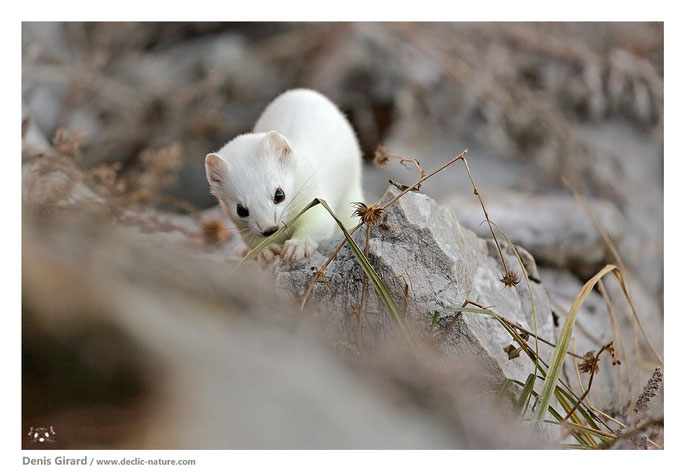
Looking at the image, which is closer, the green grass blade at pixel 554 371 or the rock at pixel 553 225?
the green grass blade at pixel 554 371

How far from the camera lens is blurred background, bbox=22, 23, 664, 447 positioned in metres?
2.19

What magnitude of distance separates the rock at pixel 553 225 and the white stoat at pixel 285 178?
1.93ft

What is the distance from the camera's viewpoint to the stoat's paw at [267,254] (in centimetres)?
141

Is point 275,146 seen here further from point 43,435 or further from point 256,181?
point 43,435

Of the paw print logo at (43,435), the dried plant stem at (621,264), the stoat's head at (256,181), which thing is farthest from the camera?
the dried plant stem at (621,264)

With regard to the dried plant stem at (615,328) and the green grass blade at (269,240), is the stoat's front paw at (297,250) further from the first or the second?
the dried plant stem at (615,328)

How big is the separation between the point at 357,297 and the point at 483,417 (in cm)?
39

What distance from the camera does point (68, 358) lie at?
83 cm

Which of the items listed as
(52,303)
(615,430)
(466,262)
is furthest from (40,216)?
(615,430)

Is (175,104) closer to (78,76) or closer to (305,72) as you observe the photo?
(78,76)

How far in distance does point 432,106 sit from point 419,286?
2010 mm

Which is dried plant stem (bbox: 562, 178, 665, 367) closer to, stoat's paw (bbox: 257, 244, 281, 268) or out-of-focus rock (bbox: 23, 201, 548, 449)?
out-of-focus rock (bbox: 23, 201, 548, 449)

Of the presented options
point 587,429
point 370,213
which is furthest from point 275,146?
point 587,429

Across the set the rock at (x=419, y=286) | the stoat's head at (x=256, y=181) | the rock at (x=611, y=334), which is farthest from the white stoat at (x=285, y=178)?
the rock at (x=611, y=334)
